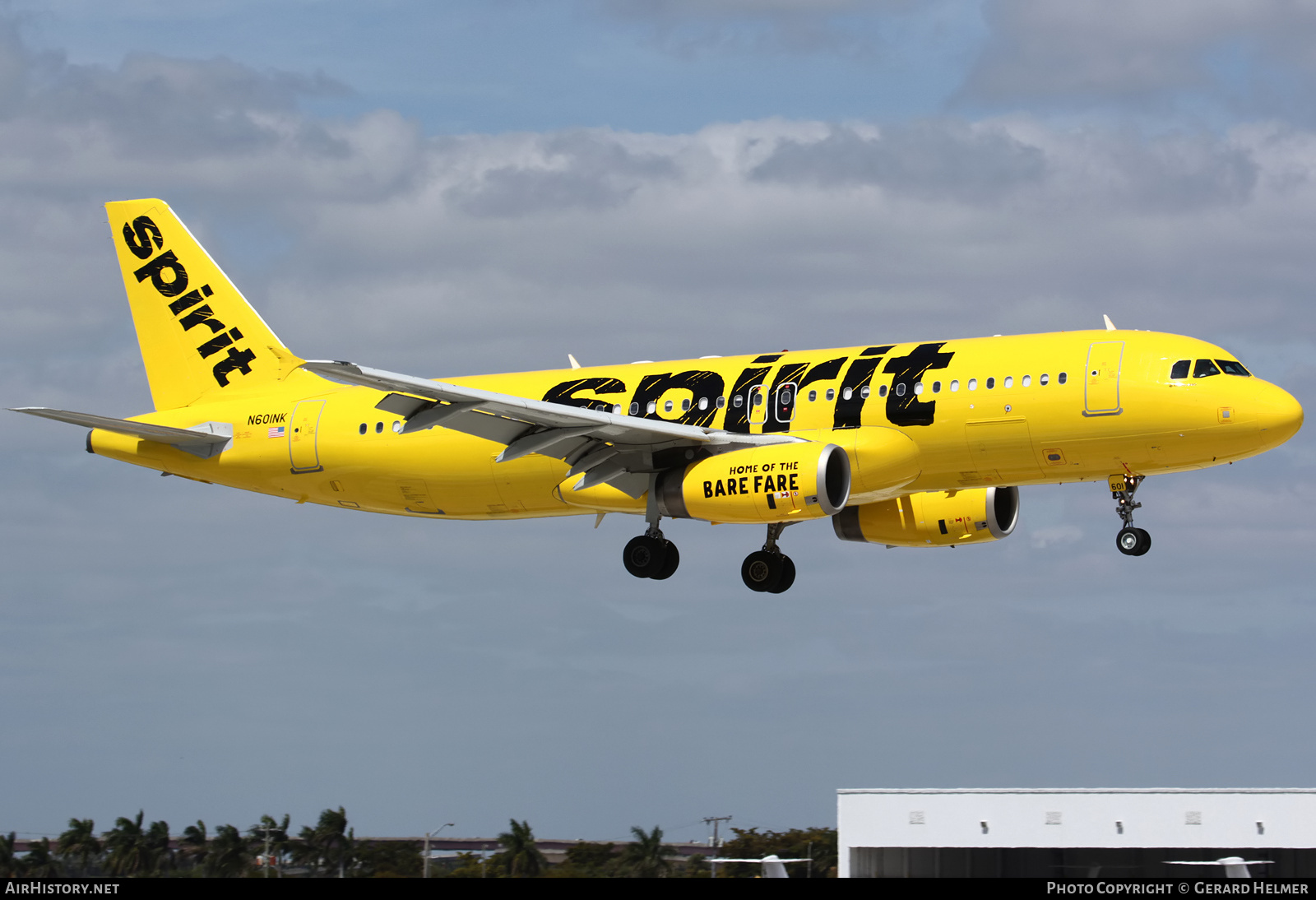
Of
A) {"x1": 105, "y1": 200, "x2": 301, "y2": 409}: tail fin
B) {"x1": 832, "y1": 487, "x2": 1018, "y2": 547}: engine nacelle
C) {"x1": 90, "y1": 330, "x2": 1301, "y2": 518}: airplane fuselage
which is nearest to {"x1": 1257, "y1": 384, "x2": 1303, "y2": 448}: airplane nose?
{"x1": 90, "y1": 330, "x2": 1301, "y2": 518}: airplane fuselage

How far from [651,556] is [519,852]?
388 inches

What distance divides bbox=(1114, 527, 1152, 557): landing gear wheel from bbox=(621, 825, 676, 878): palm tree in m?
14.9

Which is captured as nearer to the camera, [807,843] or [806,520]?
[806,520]

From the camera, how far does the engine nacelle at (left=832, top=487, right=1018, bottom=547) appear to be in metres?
47.0

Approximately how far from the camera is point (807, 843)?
65.8m

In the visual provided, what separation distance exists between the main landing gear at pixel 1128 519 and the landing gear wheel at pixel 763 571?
949 cm

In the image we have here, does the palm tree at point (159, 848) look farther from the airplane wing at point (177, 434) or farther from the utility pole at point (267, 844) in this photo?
the airplane wing at point (177, 434)

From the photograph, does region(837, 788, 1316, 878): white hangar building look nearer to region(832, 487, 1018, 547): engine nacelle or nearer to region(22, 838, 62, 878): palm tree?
region(832, 487, 1018, 547): engine nacelle

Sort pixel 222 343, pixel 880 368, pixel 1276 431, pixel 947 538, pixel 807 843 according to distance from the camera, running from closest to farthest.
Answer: pixel 1276 431
pixel 880 368
pixel 947 538
pixel 222 343
pixel 807 843

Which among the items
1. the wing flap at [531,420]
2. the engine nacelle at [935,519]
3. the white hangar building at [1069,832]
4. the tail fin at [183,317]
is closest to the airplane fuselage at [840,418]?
the wing flap at [531,420]
